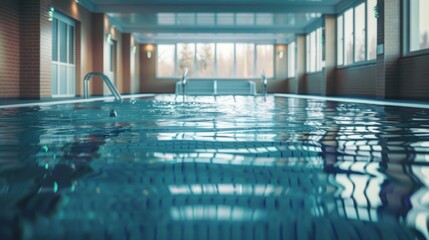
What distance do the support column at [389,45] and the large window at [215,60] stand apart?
14.6m

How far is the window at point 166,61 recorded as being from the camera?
2641cm

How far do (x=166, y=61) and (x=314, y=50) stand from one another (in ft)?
31.1

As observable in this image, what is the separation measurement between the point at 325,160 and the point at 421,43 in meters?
10.0

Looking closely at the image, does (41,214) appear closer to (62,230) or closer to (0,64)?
(62,230)

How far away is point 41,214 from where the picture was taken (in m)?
1.09

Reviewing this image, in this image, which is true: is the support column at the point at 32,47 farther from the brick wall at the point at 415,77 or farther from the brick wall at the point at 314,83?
the brick wall at the point at 314,83

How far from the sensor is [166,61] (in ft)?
87.4

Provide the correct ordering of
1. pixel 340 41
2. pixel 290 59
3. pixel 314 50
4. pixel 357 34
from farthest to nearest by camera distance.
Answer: pixel 290 59, pixel 314 50, pixel 340 41, pixel 357 34


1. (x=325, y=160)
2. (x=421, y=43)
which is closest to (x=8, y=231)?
(x=325, y=160)

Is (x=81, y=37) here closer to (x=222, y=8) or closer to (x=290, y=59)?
(x=222, y=8)

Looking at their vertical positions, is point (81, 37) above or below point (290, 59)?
below

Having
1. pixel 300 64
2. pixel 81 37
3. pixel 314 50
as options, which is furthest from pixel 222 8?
pixel 300 64

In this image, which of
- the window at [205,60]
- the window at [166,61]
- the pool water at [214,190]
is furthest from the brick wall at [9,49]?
the window at [205,60]

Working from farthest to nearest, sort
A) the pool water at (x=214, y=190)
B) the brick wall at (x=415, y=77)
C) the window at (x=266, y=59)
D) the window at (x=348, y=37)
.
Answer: the window at (x=266, y=59) → the window at (x=348, y=37) → the brick wall at (x=415, y=77) → the pool water at (x=214, y=190)
